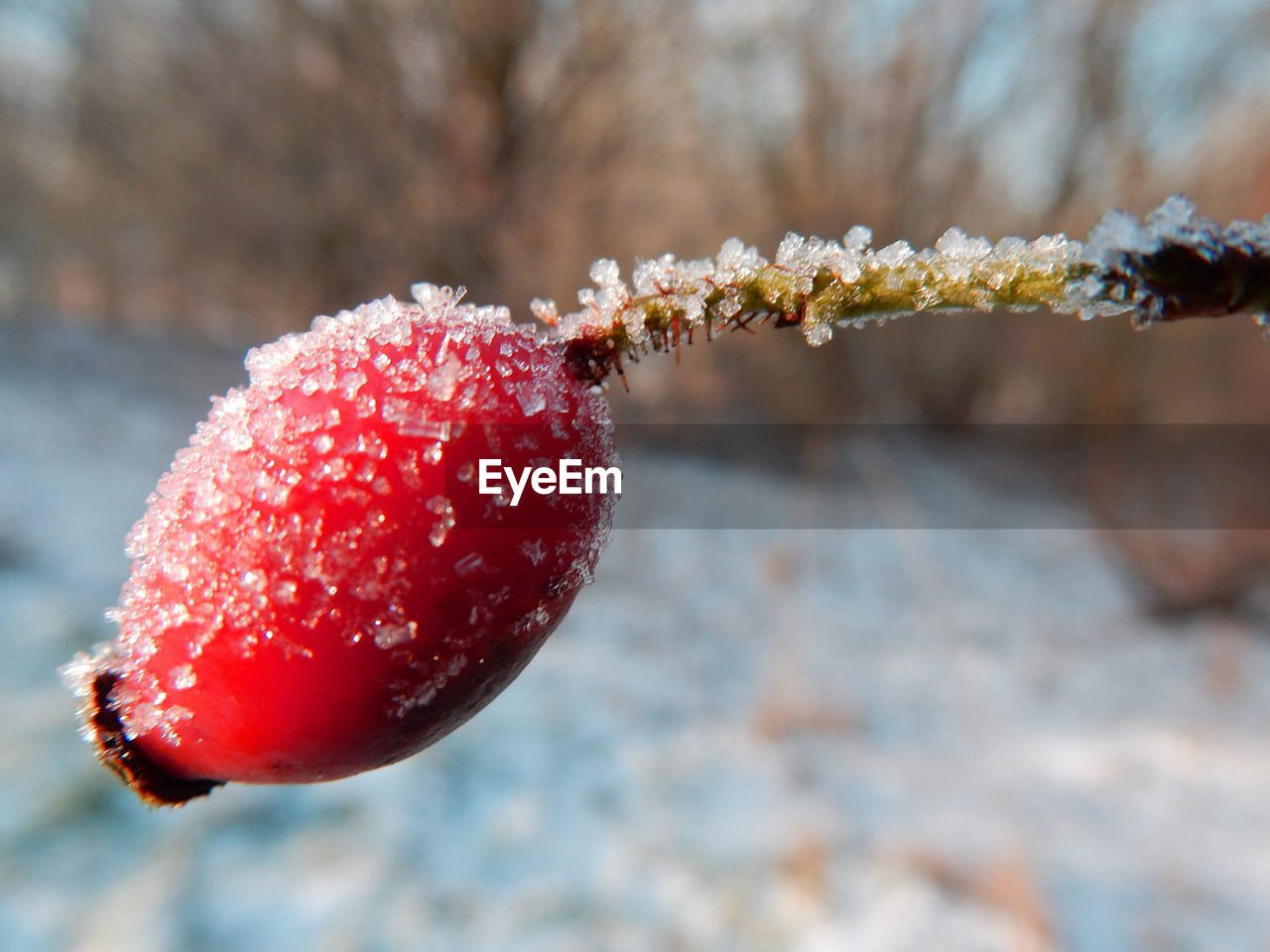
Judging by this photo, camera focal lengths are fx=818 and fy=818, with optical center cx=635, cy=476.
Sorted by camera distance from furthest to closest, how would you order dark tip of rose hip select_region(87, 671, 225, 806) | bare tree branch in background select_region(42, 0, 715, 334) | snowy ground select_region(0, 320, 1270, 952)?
bare tree branch in background select_region(42, 0, 715, 334) < snowy ground select_region(0, 320, 1270, 952) < dark tip of rose hip select_region(87, 671, 225, 806)

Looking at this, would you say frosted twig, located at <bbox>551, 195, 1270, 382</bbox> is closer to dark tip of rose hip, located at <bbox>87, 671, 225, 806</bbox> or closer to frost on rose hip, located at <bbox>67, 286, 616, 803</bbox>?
frost on rose hip, located at <bbox>67, 286, 616, 803</bbox>

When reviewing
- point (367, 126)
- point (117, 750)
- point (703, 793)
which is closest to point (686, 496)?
point (703, 793)

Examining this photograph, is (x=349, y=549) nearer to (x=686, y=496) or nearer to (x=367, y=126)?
(x=686, y=496)

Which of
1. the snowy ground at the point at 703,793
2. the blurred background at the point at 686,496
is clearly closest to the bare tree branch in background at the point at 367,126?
the blurred background at the point at 686,496

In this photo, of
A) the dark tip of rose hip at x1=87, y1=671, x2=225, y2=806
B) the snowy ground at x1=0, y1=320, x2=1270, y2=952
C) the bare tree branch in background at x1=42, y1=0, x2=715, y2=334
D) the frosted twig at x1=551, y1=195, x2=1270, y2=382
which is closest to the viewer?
the frosted twig at x1=551, y1=195, x2=1270, y2=382
